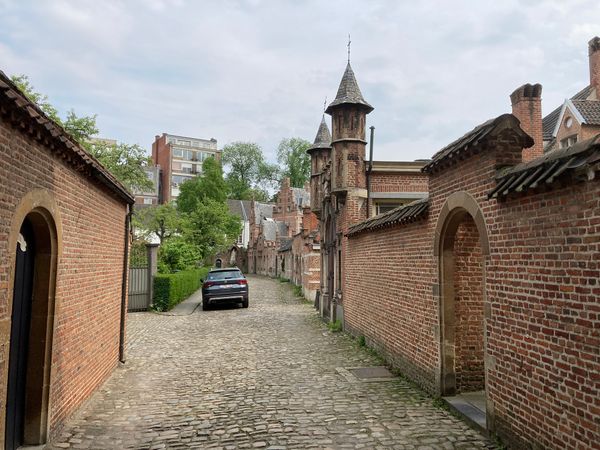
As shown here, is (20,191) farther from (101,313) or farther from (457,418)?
(457,418)

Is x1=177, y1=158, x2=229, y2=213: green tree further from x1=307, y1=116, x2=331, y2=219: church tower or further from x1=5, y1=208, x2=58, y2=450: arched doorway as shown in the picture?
x1=5, y1=208, x2=58, y2=450: arched doorway

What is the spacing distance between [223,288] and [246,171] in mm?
57141

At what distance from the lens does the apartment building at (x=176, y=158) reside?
71438 mm

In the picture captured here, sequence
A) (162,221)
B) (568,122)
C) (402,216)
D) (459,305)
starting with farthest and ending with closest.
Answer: (162,221) → (568,122) → (402,216) → (459,305)

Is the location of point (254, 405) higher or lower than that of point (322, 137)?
lower

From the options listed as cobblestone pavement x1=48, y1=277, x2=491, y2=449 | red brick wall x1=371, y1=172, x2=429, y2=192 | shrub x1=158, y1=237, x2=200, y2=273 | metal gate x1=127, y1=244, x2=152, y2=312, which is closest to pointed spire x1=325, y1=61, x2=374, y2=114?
red brick wall x1=371, y1=172, x2=429, y2=192

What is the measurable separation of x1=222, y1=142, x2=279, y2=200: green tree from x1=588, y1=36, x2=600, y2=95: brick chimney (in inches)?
2183

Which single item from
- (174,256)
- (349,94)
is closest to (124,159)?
(174,256)

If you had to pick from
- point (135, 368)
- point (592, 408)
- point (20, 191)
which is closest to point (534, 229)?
point (592, 408)

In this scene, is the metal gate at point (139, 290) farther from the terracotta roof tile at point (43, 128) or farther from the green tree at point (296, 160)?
the green tree at point (296, 160)

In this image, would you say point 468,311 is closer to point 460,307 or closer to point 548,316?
point 460,307

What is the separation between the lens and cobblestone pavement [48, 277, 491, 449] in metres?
5.27

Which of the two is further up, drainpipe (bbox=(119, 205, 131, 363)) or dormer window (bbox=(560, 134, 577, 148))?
dormer window (bbox=(560, 134, 577, 148))

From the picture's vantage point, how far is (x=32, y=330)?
512 centimetres
